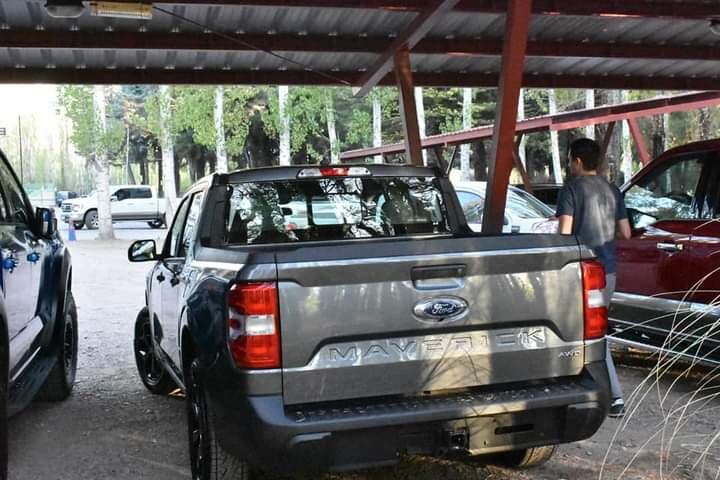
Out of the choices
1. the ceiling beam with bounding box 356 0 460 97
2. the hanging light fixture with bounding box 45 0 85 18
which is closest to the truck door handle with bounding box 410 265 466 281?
the ceiling beam with bounding box 356 0 460 97

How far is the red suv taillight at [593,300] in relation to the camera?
3.74 metres

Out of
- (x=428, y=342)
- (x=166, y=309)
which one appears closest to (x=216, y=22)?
(x=166, y=309)

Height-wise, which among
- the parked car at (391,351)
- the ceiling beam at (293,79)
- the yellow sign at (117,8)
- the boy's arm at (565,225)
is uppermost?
the yellow sign at (117,8)

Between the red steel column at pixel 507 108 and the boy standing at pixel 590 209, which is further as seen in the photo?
the red steel column at pixel 507 108

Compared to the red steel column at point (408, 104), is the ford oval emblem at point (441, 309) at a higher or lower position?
lower

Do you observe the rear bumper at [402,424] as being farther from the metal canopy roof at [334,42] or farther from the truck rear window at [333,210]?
the metal canopy roof at [334,42]

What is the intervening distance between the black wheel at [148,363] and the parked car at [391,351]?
2596mm

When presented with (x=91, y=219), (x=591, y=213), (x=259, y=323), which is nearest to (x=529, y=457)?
(x=591, y=213)

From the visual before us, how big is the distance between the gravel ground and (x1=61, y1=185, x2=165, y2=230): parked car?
28937 millimetres

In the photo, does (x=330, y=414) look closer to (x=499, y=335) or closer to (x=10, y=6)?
(x=499, y=335)

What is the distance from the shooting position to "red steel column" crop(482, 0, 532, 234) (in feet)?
23.0

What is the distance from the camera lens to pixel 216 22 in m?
9.46

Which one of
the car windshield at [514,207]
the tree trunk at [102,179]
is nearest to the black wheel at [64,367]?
the car windshield at [514,207]

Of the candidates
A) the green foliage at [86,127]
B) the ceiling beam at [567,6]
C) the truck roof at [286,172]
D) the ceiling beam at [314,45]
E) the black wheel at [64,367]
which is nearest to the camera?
the truck roof at [286,172]
